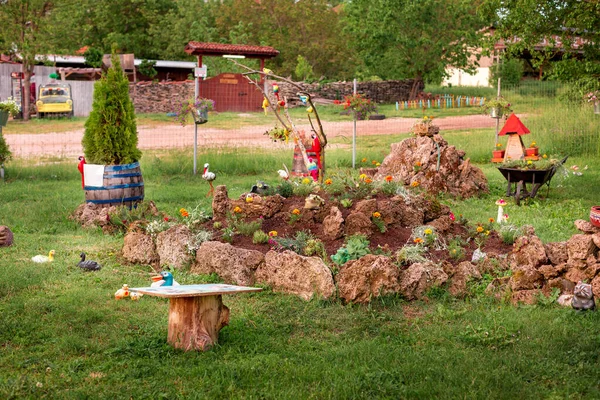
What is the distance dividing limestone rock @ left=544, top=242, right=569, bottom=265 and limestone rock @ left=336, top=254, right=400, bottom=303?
4.69 feet

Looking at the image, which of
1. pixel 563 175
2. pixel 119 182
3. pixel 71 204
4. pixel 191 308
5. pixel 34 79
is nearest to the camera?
pixel 191 308

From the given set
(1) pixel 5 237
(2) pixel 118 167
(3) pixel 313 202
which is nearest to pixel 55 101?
(2) pixel 118 167

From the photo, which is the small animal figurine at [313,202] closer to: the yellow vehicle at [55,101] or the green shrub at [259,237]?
the green shrub at [259,237]

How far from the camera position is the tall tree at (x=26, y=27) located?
28.0m

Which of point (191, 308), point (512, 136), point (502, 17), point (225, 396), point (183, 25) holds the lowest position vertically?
point (225, 396)

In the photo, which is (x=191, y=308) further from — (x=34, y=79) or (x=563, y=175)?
(x=34, y=79)

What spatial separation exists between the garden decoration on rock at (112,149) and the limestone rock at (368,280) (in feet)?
15.1

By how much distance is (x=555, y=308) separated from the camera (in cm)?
665

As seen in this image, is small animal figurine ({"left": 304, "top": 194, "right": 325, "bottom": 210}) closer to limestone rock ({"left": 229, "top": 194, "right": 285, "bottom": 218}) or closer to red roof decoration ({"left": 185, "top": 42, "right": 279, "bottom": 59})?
limestone rock ({"left": 229, "top": 194, "right": 285, "bottom": 218})

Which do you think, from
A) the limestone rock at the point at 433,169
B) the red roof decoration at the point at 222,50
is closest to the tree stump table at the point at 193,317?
the limestone rock at the point at 433,169

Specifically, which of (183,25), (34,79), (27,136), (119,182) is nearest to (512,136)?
(119,182)

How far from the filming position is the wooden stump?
19.2ft

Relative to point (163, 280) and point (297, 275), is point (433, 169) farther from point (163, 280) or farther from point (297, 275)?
point (163, 280)

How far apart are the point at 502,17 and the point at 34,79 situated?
23399 mm
